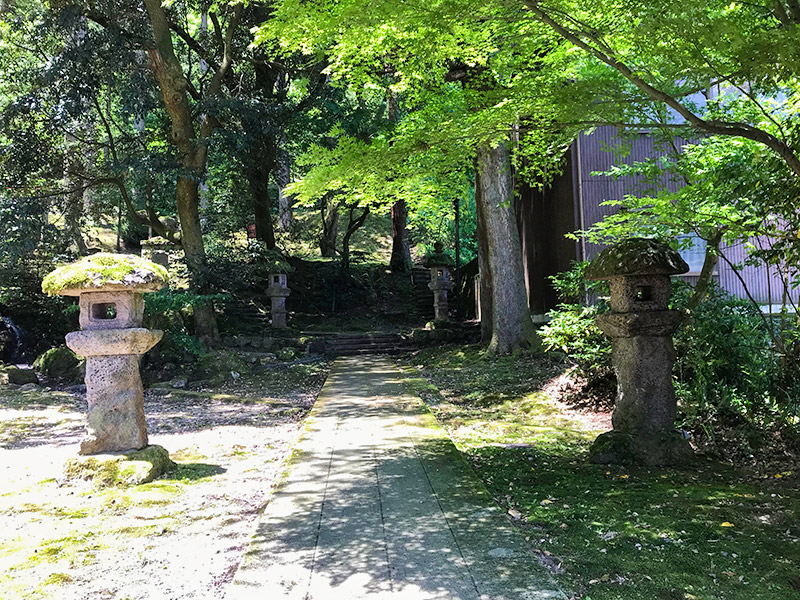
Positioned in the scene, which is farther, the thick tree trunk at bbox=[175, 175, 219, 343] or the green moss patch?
the thick tree trunk at bbox=[175, 175, 219, 343]

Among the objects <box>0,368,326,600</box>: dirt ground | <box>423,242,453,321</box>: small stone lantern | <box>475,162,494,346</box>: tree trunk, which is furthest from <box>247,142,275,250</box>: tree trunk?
<box>0,368,326,600</box>: dirt ground

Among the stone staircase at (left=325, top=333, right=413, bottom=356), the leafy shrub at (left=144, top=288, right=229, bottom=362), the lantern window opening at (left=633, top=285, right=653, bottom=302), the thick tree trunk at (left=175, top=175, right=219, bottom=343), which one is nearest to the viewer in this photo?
the lantern window opening at (left=633, top=285, right=653, bottom=302)

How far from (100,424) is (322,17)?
162 inches

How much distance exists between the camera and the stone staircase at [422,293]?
21831 millimetres

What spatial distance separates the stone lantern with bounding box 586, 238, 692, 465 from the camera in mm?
5203

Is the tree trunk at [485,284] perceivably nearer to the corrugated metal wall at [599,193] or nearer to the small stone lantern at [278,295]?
the corrugated metal wall at [599,193]

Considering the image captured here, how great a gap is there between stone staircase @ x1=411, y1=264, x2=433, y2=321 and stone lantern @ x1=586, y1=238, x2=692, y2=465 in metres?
15.8

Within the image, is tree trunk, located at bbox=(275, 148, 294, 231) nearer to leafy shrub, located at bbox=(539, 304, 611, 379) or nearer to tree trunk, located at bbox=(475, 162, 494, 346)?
tree trunk, located at bbox=(475, 162, 494, 346)

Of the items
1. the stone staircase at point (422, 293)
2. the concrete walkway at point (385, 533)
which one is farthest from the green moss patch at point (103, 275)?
the stone staircase at point (422, 293)

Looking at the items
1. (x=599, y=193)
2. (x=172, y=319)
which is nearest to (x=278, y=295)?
(x=172, y=319)

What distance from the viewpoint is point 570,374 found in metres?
8.05

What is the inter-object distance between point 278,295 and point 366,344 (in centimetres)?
329

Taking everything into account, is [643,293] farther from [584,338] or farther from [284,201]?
[284,201]

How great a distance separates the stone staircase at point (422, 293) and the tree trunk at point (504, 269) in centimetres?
948
